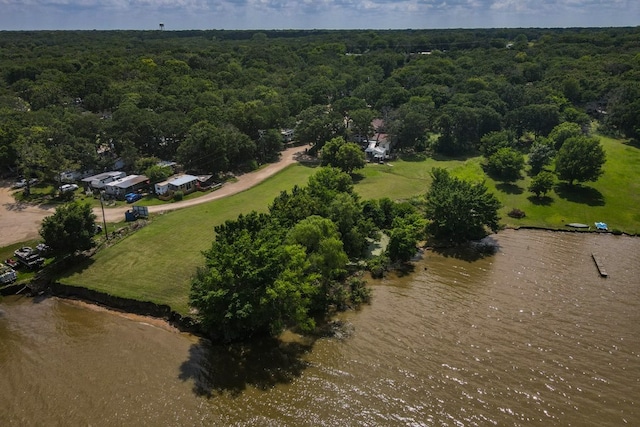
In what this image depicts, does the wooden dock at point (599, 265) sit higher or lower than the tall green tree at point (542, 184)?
lower

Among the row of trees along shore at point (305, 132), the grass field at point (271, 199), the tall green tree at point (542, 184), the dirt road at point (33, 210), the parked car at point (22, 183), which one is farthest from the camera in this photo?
the parked car at point (22, 183)

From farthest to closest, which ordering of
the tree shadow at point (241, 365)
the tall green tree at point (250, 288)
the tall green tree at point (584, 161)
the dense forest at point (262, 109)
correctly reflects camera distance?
the dense forest at point (262, 109) < the tall green tree at point (584, 161) < the tall green tree at point (250, 288) < the tree shadow at point (241, 365)

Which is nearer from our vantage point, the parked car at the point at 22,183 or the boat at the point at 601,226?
the boat at the point at 601,226

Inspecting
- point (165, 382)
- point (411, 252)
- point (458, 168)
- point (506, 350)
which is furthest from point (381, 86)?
point (165, 382)

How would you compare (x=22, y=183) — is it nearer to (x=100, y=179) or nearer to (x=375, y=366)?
(x=100, y=179)

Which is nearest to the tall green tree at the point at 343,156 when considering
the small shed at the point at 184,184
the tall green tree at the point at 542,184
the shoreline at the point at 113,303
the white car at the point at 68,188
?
the small shed at the point at 184,184

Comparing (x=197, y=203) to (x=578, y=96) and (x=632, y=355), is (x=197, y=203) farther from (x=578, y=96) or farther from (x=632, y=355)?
(x=578, y=96)

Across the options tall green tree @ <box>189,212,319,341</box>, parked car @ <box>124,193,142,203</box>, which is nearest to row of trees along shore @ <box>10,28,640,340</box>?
tall green tree @ <box>189,212,319,341</box>

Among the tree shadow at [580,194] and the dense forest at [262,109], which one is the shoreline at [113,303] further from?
the tree shadow at [580,194]
